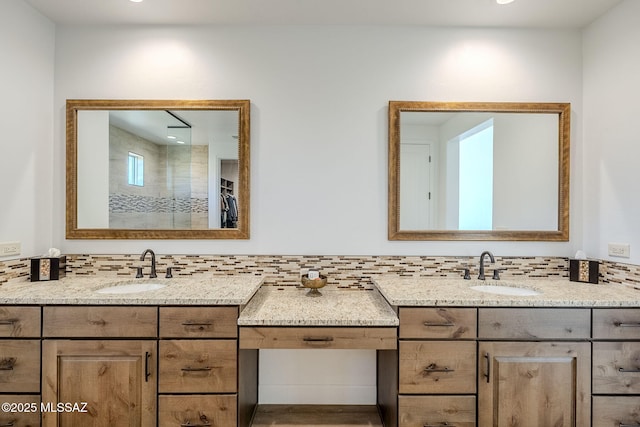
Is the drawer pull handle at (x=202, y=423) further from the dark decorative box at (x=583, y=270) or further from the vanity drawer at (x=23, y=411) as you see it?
the dark decorative box at (x=583, y=270)

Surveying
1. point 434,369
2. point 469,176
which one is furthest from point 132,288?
point 469,176

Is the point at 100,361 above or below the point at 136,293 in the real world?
below

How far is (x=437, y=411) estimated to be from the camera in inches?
68.4

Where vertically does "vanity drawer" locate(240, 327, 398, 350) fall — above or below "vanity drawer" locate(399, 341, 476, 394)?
above

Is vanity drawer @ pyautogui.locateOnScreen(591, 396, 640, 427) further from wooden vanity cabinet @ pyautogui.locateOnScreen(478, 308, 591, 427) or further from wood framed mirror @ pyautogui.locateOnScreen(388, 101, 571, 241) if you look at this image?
wood framed mirror @ pyautogui.locateOnScreen(388, 101, 571, 241)

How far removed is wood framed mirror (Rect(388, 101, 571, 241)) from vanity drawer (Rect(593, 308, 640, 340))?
2.27 feet

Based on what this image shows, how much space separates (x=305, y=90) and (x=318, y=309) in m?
1.45

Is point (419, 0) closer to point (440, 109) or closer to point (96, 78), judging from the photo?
point (440, 109)

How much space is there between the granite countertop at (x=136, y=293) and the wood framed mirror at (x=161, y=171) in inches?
12.2

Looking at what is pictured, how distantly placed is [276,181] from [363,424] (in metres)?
1.65

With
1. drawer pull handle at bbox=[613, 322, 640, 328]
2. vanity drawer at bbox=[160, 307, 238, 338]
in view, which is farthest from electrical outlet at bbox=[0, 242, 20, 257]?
drawer pull handle at bbox=[613, 322, 640, 328]

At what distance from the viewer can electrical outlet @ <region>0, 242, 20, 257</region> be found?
2.03 metres

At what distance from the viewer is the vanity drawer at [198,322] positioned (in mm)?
Answer: 1733

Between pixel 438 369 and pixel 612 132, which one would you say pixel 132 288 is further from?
pixel 612 132
